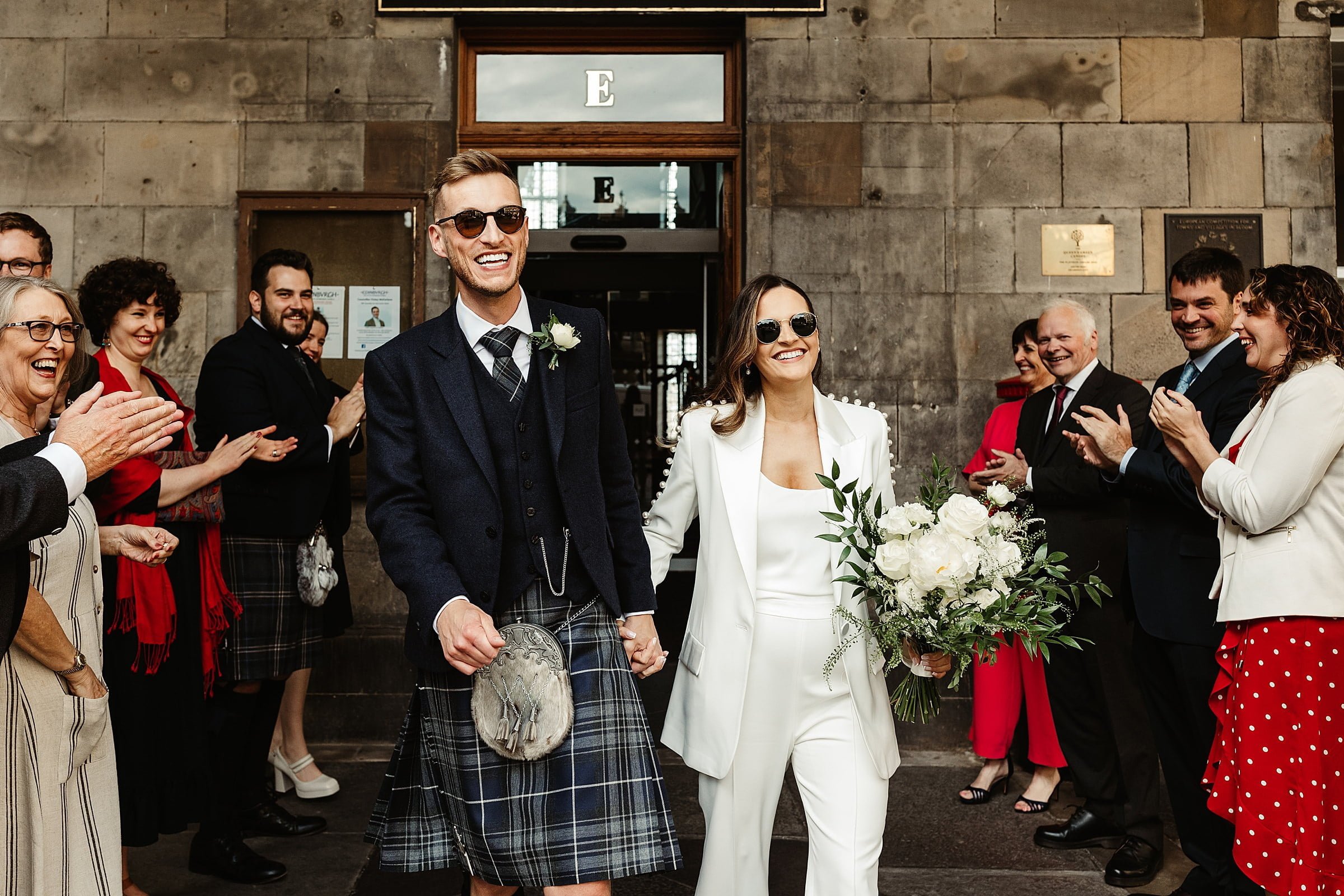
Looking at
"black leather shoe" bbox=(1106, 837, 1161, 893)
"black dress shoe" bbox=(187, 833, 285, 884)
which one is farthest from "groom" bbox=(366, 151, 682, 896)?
"black leather shoe" bbox=(1106, 837, 1161, 893)

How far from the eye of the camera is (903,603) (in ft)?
10.1

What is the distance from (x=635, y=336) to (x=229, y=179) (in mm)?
3309

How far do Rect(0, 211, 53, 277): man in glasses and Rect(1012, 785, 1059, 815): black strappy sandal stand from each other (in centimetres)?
510

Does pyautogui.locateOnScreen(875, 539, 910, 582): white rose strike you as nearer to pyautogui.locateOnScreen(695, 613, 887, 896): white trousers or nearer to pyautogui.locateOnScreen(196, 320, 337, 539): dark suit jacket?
pyautogui.locateOnScreen(695, 613, 887, 896): white trousers

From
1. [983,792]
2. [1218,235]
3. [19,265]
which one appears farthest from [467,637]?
[1218,235]

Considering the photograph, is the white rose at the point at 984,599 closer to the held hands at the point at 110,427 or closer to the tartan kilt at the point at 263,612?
the held hands at the point at 110,427

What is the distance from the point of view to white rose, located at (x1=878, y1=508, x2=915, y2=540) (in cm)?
311

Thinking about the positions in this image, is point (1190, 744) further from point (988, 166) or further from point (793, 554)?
point (988, 166)

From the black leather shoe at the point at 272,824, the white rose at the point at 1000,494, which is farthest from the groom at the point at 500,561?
the black leather shoe at the point at 272,824

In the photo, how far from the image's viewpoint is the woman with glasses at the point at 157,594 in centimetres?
408

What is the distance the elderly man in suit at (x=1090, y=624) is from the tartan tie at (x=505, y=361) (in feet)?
9.73

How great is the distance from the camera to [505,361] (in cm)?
295

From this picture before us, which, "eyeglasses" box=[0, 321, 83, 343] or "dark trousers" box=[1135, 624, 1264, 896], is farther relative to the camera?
"dark trousers" box=[1135, 624, 1264, 896]

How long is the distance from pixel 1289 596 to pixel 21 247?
4792 mm
